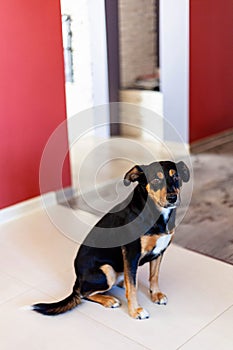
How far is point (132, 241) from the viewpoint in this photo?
1.92 metres

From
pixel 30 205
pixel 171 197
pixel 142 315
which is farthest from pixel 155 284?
pixel 30 205

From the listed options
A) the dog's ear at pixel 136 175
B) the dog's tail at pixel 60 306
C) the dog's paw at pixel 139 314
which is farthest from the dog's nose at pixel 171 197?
the dog's tail at pixel 60 306

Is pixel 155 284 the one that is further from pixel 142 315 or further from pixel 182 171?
pixel 182 171

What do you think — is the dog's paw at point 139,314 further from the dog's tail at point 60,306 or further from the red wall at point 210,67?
the red wall at point 210,67

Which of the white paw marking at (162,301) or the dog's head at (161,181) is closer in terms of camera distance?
the dog's head at (161,181)

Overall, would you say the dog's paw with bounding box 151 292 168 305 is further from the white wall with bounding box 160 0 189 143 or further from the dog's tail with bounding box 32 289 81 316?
the white wall with bounding box 160 0 189 143

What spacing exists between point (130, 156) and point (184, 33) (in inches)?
44.2

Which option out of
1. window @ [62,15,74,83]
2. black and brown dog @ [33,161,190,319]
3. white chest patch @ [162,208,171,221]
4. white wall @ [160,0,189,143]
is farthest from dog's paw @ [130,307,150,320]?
white wall @ [160,0,189,143]

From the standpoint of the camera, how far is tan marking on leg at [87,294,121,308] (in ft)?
6.88

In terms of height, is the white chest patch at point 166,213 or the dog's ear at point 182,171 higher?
the dog's ear at point 182,171

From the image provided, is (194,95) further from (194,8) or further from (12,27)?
(12,27)

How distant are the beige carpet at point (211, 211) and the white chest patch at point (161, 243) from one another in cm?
62

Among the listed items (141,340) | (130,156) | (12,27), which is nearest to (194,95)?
(130,156)

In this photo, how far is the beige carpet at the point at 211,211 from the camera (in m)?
2.63
